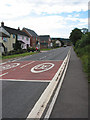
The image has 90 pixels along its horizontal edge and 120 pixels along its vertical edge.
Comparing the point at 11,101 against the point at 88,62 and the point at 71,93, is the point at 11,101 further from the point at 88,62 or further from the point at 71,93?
the point at 88,62

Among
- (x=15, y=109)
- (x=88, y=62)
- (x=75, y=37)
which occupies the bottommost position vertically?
(x=15, y=109)

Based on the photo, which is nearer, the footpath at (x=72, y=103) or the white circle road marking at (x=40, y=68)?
the footpath at (x=72, y=103)

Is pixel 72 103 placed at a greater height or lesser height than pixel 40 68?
lesser

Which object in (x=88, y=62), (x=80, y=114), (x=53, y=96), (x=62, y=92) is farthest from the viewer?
(x=88, y=62)

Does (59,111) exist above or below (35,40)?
below

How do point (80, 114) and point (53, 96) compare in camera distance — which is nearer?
point (80, 114)

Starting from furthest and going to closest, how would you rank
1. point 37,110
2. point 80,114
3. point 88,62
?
point 88,62 < point 37,110 < point 80,114

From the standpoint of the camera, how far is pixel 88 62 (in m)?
7.75

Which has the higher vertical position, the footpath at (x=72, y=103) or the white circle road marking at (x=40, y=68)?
the white circle road marking at (x=40, y=68)

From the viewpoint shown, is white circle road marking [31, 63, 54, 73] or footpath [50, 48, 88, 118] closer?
footpath [50, 48, 88, 118]

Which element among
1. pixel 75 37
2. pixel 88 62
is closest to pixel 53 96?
pixel 88 62

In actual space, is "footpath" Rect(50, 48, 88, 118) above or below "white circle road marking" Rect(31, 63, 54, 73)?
below

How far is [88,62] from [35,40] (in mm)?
60067

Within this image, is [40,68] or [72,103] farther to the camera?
[40,68]
